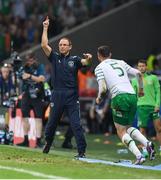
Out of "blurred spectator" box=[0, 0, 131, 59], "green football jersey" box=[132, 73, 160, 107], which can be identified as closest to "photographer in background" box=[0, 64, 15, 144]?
"green football jersey" box=[132, 73, 160, 107]

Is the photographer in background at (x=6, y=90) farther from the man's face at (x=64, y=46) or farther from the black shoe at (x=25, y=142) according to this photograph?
the man's face at (x=64, y=46)

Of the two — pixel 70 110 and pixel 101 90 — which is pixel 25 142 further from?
pixel 101 90

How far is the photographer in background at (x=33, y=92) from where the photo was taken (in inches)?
768

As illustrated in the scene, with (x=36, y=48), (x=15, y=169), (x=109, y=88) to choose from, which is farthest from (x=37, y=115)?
(x=36, y=48)

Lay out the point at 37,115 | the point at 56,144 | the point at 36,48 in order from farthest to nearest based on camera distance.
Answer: the point at 36,48
the point at 56,144
the point at 37,115

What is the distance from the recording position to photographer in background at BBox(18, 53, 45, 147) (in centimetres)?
1952

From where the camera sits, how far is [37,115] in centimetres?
1956

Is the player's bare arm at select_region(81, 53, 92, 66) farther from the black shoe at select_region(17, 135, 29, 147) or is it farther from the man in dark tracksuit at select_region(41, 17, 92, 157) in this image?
the black shoe at select_region(17, 135, 29, 147)

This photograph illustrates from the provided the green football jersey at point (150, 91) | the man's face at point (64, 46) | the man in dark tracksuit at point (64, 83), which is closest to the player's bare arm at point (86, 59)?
the man in dark tracksuit at point (64, 83)

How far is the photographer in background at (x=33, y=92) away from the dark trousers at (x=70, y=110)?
132 inches

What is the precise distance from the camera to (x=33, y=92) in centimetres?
1955

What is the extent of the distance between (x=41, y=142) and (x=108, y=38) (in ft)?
37.1

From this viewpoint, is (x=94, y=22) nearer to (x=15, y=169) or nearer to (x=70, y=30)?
(x=70, y=30)

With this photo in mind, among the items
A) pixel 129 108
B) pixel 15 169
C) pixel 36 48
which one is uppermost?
pixel 36 48
